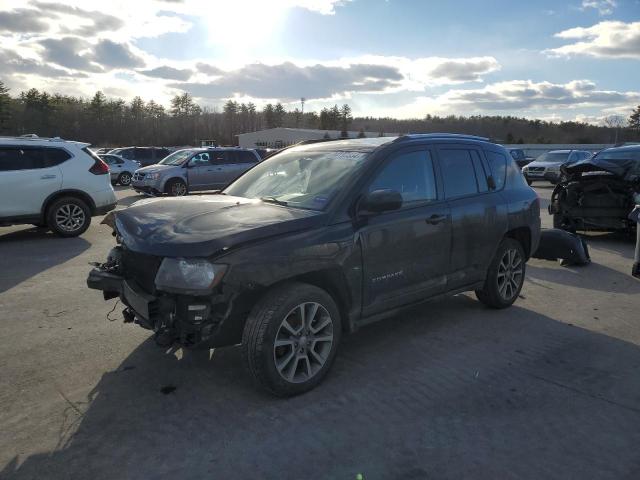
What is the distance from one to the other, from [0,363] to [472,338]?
13.4ft

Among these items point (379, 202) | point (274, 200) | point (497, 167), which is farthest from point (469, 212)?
point (274, 200)

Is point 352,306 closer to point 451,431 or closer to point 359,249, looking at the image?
point 359,249

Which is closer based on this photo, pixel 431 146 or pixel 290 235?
pixel 290 235

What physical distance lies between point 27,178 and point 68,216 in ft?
3.27

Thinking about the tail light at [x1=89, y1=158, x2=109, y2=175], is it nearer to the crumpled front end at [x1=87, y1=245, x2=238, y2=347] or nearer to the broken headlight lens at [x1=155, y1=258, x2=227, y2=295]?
the crumpled front end at [x1=87, y1=245, x2=238, y2=347]

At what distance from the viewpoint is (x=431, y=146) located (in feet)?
15.9

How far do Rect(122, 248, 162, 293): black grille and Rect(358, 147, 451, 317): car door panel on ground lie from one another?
153 centimetres

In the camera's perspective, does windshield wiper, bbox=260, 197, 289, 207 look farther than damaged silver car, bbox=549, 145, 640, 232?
No

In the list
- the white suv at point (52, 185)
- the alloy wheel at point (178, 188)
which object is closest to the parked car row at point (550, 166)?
the alloy wheel at point (178, 188)

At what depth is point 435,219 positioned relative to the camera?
4.60 m

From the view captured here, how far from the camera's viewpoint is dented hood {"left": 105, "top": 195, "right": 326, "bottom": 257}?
3389 mm

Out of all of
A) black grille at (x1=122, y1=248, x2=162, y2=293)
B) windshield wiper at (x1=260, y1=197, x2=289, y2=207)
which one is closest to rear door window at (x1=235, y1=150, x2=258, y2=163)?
windshield wiper at (x1=260, y1=197, x2=289, y2=207)

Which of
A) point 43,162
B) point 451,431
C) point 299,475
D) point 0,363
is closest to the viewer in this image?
point 299,475

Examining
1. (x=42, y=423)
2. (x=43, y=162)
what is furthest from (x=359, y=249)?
→ (x=43, y=162)
